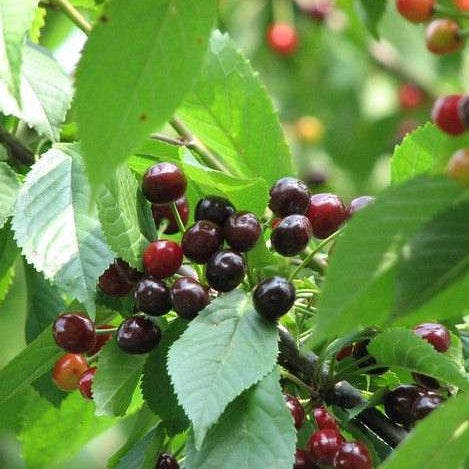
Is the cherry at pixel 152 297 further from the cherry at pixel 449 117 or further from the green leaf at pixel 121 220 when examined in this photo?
the cherry at pixel 449 117

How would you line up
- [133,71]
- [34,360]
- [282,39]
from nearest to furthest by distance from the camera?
[133,71] < [34,360] < [282,39]

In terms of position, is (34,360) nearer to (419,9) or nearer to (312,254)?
(312,254)

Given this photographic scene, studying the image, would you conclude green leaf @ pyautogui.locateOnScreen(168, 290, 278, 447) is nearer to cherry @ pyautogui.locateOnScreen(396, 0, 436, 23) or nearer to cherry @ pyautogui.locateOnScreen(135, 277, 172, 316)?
cherry @ pyautogui.locateOnScreen(135, 277, 172, 316)

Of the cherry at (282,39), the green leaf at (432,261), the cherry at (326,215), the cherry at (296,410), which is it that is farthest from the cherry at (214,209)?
the cherry at (282,39)

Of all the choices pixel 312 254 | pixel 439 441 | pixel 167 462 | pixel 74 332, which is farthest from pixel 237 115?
pixel 439 441

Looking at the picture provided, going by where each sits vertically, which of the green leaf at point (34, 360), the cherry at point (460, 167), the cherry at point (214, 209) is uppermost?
the cherry at point (460, 167)

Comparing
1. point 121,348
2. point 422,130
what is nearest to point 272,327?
point 121,348

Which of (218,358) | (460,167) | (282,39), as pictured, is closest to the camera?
(460,167)

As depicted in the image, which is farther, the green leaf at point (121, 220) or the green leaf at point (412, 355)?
the green leaf at point (121, 220)
